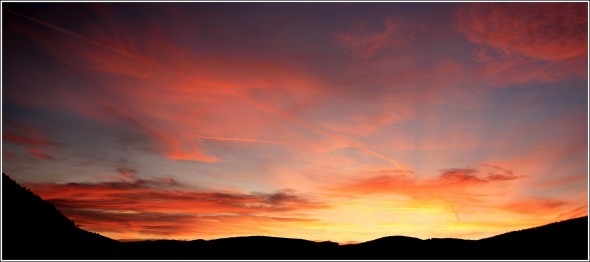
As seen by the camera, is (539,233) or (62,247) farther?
(539,233)

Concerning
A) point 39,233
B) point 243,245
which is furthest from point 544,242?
point 39,233

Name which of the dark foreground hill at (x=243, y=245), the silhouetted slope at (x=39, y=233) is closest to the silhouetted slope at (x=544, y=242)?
the dark foreground hill at (x=243, y=245)

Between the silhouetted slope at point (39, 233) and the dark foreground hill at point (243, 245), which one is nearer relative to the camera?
the silhouetted slope at point (39, 233)

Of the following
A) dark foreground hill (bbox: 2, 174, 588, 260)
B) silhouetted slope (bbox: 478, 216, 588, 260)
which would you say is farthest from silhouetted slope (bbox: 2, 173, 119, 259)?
silhouetted slope (bbox: 478, 216, 588, 260)

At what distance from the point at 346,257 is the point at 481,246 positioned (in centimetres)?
1163

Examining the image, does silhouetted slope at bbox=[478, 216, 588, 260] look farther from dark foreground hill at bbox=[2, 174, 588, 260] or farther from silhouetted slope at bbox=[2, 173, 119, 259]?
silhouetted slope at bbox=[2, 173, 119, 259]

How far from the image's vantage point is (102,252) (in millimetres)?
29344

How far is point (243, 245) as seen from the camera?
35750mm

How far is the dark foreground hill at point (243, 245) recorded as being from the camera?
26.9 m

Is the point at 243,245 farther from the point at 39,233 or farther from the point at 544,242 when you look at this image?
the point at 544,242

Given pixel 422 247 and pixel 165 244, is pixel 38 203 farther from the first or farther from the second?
pixel 422 247

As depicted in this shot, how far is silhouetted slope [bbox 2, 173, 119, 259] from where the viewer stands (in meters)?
26.2

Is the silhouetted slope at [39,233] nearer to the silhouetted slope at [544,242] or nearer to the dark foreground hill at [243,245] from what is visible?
the dark foreground hill at [243,245]

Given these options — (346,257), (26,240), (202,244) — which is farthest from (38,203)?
(346,257)
